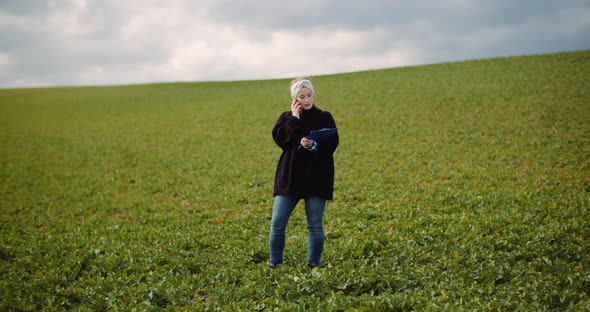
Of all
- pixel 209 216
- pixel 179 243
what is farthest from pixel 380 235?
pixel 209 216

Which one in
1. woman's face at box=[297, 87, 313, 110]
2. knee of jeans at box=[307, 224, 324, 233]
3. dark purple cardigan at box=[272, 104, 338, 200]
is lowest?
knee of jeans at box=[307, 224, 324, 233]

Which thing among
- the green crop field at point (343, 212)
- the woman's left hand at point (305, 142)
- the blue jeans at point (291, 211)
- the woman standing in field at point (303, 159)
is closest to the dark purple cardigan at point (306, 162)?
the woman standing in field at point (303, 159)

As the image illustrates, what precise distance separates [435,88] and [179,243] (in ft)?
90.9

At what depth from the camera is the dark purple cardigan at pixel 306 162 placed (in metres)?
5.60

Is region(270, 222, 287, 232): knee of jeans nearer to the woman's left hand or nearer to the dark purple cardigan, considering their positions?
the dark purple cardigan

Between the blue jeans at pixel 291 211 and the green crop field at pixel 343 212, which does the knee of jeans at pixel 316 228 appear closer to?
the blue jeans at pixel 291 211

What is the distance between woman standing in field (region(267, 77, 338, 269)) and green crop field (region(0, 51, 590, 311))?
3.81 feet

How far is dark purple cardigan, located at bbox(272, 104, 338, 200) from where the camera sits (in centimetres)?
560

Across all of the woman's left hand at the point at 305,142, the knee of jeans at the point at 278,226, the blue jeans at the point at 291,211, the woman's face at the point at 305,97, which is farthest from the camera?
the knee of jeans at the point at 278,226

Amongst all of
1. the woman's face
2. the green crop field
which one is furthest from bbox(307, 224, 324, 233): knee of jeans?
the woman's face

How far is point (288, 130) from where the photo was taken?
553 cm

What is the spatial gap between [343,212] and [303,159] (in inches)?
204

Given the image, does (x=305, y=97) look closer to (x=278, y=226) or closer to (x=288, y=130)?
(x=288, y=130)

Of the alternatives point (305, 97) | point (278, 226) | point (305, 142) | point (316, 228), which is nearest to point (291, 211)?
point (278, 226)
